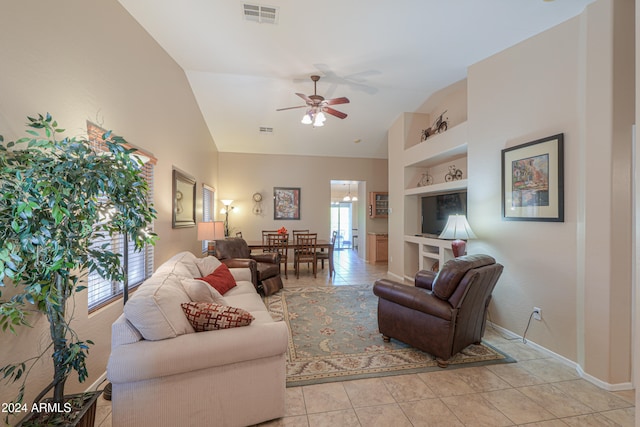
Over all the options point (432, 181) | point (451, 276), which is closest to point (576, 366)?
point (451, 276)

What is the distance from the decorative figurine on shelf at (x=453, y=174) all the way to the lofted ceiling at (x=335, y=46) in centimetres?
141

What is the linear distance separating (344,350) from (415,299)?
895mm

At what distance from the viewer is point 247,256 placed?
4801 mm

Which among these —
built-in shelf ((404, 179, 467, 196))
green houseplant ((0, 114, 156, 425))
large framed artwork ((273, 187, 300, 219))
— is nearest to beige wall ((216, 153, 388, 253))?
large framed artwork ((273, 187, 300, 219))

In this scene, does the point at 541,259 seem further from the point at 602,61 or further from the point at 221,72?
the point at 221,72

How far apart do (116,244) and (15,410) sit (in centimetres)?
140

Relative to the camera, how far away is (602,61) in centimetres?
217

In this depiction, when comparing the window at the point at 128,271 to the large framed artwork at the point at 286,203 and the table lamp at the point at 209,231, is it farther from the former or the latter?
the large framed artwork at the point at 286,203

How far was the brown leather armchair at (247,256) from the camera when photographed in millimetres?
4280

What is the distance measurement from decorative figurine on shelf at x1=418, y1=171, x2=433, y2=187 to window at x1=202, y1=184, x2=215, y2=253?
441cm

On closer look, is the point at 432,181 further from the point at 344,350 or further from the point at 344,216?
the point at 344,216

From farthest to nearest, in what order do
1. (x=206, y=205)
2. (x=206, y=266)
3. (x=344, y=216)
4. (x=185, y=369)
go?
(x=344, y=216) → (x=206, y=205) → (x=206, y=266) → (x=185, y=369)

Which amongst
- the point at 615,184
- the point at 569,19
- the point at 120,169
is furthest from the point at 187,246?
the point at 569,19

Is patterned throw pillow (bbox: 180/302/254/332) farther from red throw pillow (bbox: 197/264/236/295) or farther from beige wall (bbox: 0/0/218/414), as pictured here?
red throw pillow (bbox: 197/264/236/295)
